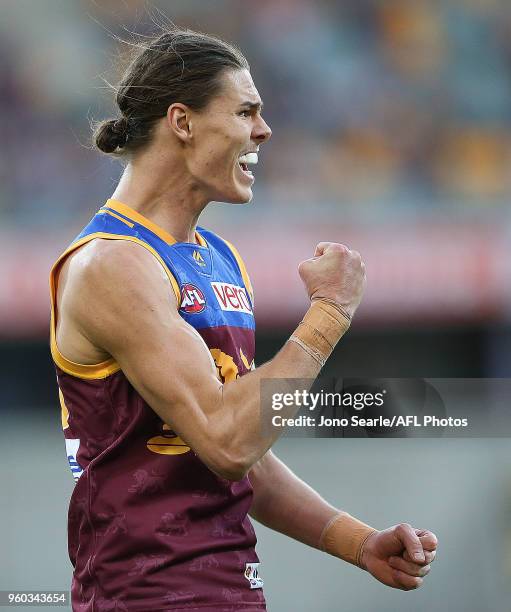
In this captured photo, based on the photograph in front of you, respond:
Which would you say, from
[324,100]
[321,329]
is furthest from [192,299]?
[324,100]

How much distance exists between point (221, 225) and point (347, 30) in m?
Answer: 2.32

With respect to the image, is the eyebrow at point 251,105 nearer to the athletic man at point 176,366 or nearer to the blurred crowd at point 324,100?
the athletic man at point 176,366

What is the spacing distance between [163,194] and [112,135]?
A: 0.25 meters

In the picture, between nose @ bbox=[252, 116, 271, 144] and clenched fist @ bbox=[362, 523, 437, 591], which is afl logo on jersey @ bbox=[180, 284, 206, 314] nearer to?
nose @ bbox=[252, 116, 271, 144]

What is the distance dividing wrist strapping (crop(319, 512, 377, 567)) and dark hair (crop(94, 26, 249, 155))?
1077 millimetres

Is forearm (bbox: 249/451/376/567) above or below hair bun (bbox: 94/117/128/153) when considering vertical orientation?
below

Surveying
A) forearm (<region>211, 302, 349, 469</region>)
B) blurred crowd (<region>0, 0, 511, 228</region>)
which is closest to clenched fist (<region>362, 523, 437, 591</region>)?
forearm (<region>211, 302, 349, 469</region>)

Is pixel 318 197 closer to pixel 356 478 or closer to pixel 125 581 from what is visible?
pixel 356 478

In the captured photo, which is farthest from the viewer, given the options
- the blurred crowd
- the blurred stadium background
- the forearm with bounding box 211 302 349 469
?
the blurred crowd

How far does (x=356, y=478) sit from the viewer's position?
20.6 ft

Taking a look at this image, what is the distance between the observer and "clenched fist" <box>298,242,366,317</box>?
2357 mm

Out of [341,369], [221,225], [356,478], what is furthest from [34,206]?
[356,478]

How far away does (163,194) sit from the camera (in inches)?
101

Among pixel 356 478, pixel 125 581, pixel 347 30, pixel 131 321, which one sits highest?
pixel 347 30
